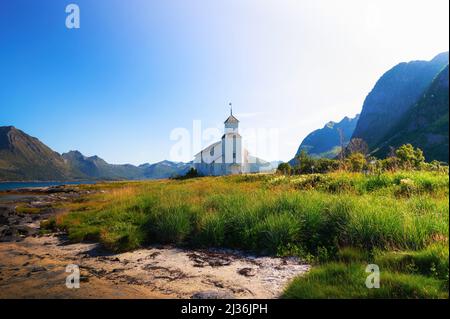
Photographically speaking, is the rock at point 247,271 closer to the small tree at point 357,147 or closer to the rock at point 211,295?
the rock at point 211,295

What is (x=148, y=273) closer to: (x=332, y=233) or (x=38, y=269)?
(x=38, y=269)

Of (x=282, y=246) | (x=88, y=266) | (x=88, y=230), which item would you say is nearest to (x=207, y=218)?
(x=282, y=246)

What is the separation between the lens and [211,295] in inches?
223

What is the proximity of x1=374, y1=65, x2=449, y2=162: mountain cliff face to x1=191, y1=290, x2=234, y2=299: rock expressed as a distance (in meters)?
146

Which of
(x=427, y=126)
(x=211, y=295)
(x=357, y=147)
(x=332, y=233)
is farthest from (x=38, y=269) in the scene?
(x=427, y=126)

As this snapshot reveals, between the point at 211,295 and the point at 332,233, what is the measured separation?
4191mm

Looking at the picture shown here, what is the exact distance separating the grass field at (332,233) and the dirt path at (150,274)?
0.75m

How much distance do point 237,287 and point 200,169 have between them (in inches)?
3105

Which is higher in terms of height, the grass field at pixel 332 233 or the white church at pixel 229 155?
the white church at pixel 229 155

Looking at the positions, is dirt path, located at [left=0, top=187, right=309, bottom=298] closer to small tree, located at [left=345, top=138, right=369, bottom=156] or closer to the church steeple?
small tree, located at [left=345, top=138, right=369, bottom=156]

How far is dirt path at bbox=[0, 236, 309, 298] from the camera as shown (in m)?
5.97

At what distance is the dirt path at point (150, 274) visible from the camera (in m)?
5.97

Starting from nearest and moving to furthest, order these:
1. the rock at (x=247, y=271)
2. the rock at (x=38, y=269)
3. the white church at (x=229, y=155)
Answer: the rock at (x=247, y=271) < the rock at (x=38, y=269) < the white church at (x=229, y=155)

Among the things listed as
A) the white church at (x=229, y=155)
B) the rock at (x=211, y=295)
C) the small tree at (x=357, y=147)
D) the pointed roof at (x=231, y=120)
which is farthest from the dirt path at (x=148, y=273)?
the pointed roof at (x=231, y=120)
